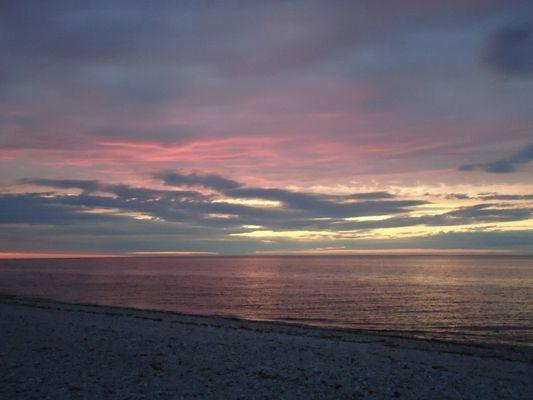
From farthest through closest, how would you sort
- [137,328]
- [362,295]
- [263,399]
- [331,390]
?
[362,295], [137,328], [331,390], [263,399]

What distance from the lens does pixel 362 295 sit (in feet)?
194

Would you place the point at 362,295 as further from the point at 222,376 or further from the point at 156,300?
the point at 222,376

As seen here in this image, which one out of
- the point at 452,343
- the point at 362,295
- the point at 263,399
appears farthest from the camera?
the point at 362,295

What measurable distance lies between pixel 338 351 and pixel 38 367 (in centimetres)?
1258

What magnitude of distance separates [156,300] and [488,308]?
39.0m

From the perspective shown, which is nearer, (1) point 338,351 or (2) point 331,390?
(2) point 331,390

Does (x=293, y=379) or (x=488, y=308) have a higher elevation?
(x=293, y=379)

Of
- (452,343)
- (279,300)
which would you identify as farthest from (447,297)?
(452,343)

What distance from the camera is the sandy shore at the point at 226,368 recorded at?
42.1 ft

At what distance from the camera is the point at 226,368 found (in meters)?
15.6

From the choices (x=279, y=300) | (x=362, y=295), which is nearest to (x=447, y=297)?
(x=362, y=295)

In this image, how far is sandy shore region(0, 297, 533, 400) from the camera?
12836 millimetres

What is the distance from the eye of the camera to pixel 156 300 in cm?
5453

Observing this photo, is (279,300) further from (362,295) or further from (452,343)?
(452,343)
